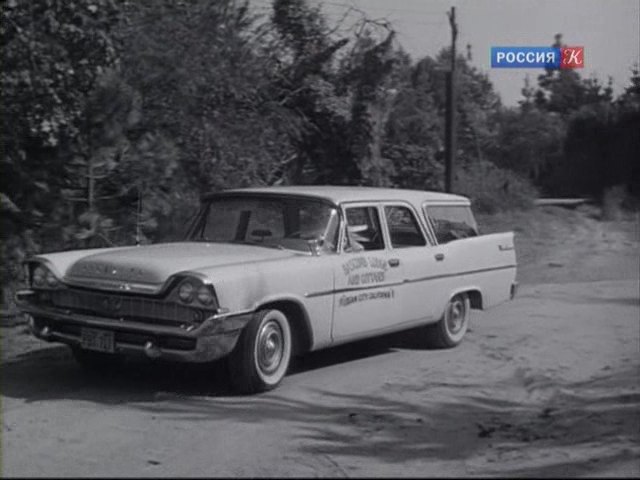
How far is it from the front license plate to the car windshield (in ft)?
5.03

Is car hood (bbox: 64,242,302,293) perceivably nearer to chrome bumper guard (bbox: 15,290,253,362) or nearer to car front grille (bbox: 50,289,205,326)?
car front grille (bbox: 50,289,205,326)

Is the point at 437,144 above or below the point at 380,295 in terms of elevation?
above

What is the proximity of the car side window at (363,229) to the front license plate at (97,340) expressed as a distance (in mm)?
2128

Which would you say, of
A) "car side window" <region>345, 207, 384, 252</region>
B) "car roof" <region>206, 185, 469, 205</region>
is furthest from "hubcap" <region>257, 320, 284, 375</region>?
"car roof" <region>206, 185, 469, 205</region>

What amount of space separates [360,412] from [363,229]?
215 centimetres

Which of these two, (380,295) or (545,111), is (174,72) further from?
(545,111)

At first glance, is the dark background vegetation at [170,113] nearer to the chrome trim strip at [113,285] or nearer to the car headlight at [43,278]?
the car headlight at [43,278]

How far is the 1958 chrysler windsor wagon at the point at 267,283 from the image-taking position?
6.96m

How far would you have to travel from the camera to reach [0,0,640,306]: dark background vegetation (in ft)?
31.2

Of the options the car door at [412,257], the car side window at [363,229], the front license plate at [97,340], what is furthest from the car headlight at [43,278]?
the car door at [412,257]

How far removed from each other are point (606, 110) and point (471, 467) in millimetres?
23528

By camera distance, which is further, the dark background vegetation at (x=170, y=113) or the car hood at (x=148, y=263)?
the dark background vegetation at (x=170, y=113)

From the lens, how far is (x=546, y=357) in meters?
9.06

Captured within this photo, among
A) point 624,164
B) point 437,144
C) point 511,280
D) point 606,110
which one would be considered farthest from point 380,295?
point 606,110
